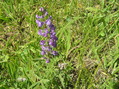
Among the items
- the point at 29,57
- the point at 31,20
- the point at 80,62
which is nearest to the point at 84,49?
the point at 80,62

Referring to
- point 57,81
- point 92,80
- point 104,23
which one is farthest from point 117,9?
point 57,81

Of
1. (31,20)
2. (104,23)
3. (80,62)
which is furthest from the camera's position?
(31,20)

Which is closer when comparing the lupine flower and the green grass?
the lupine flower

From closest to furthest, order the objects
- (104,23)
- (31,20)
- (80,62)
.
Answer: (80,62), (104,23), (31,20)

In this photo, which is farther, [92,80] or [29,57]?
[29,57]

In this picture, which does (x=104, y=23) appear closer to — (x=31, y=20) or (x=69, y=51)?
(x=69, y=51)

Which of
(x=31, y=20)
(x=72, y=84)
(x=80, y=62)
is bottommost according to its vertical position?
(x=72, y=84)

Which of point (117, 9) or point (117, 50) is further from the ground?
point (117, 9)

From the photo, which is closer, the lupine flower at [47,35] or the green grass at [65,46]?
the lupine flower at [47,35]
